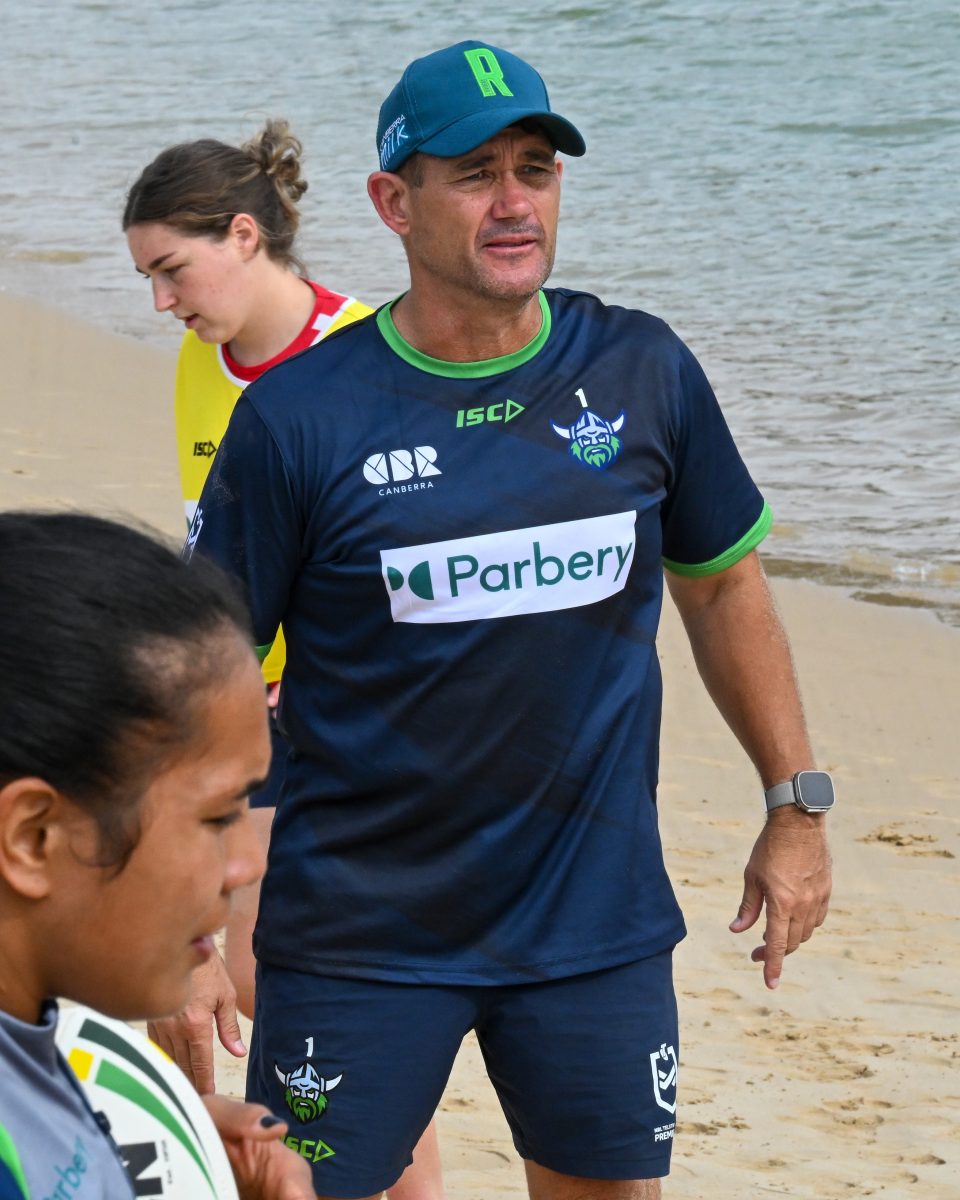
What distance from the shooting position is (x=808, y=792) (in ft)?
10.9

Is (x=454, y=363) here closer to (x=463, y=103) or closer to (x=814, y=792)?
(x=463, y=103)

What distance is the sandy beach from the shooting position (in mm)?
4516

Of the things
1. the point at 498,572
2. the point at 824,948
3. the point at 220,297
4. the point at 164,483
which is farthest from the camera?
the point at 164,483

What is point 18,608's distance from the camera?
1568 mm

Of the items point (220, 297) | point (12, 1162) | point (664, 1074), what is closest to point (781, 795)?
point (664, 1074)

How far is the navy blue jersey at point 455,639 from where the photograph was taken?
2977 millimetres

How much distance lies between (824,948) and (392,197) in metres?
3.27

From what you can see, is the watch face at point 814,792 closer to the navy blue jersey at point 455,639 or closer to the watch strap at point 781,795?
the watch strap at point 781,795

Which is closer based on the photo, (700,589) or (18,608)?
(18,608)

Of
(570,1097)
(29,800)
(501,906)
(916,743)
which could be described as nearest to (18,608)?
(29,800)

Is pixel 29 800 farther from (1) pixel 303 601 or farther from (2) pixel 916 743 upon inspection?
(2) pixel 916 743

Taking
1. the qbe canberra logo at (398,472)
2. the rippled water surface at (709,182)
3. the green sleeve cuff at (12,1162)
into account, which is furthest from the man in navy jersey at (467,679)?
the rippled water surface at (709,182)

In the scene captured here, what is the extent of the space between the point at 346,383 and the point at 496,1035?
1.15 metres

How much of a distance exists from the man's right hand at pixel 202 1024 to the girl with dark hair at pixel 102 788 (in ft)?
4.80
